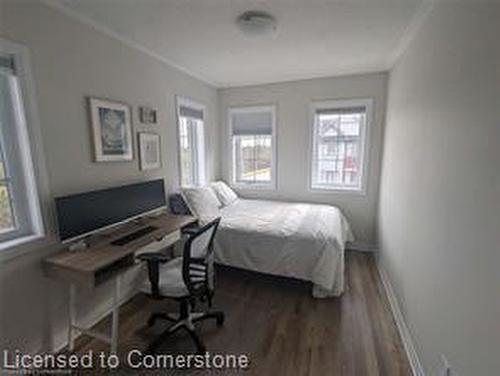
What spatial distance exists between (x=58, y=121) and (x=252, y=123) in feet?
9.30

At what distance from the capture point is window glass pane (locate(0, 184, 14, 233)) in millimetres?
1684

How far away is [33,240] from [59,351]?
2.89 feet

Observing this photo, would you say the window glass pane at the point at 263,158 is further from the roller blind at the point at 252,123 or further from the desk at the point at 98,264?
the desk at the point at 98,264

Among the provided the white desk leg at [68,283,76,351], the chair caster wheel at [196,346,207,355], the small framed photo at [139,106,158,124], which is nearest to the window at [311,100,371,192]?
the small framed photo at [139,106,158,124]

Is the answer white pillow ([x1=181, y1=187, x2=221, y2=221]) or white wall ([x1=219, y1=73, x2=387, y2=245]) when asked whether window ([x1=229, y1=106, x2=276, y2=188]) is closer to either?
white wall ([x1=219, y1=73, x2=387, y2=245])

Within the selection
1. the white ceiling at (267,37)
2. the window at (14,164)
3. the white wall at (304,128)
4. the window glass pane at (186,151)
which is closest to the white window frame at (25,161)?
the window at (14,164)

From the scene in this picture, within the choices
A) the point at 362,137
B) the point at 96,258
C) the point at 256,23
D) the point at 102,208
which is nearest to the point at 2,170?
the point at 102,208

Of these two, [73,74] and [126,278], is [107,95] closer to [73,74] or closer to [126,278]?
[73,74]

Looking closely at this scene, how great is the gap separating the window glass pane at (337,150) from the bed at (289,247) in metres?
0.96

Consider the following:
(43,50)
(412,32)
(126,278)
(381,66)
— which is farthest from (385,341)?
(43,50)

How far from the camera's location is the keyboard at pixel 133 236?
204 cm

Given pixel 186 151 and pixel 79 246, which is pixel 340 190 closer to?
pixel 186 151

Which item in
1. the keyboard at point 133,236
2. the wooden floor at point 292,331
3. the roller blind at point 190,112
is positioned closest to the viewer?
the wooden floor at point 292,331

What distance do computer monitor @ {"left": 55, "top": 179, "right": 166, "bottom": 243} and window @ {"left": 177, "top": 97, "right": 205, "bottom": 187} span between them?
809mm
